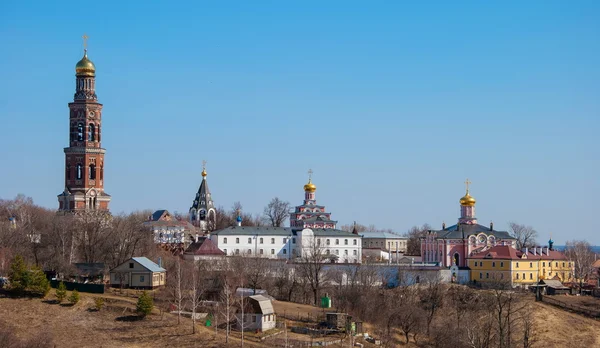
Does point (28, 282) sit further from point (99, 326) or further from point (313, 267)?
point (313, 267)

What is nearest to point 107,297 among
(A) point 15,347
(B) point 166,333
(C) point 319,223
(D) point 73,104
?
(B) point 166,333

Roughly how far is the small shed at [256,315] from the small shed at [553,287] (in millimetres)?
29973

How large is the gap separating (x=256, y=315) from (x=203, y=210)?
46.7 metres

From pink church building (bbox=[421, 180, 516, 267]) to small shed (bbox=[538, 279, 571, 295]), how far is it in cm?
582

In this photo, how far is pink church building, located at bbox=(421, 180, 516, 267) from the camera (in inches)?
3381

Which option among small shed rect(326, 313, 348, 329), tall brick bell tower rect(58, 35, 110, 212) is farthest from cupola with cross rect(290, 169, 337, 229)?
small shed rect(326, 313, 348, 329)

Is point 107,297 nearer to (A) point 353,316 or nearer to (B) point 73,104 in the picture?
(A) point 353,316

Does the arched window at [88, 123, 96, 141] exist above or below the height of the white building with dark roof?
above

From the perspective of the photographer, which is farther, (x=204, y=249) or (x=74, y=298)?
(x=204, y=249)

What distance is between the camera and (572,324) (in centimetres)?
7062

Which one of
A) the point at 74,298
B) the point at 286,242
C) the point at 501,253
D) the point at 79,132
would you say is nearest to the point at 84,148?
the point at 79,132

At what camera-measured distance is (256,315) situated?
55500mm

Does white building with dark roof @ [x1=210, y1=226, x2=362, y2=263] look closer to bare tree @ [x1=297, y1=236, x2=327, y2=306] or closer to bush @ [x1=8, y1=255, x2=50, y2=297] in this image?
bare tree @ [x1=297, y1=236, x2=327, y2=306]

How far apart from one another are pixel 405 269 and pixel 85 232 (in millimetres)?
22941
